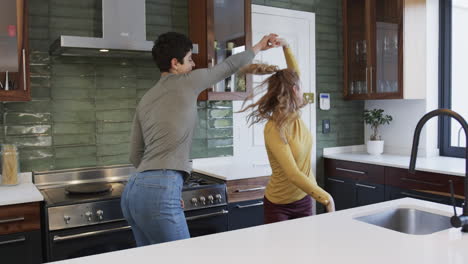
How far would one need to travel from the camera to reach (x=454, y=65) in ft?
13.3

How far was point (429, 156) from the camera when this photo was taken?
4078mm

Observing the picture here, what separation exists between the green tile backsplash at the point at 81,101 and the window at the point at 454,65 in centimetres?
197

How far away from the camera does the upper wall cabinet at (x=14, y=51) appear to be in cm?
270

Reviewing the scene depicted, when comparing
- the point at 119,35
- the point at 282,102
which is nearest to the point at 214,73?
the point at 282,102

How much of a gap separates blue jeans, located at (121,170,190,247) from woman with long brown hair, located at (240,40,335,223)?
48cm

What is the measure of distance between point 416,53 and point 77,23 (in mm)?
2724

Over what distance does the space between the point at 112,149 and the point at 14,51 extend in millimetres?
940

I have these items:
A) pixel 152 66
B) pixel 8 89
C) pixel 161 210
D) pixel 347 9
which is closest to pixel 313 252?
pixel 161 210

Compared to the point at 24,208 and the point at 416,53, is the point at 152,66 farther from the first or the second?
the point at 416,53

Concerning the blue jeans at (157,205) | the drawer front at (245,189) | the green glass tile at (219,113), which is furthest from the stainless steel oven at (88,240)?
the green glass tile at (219,113)

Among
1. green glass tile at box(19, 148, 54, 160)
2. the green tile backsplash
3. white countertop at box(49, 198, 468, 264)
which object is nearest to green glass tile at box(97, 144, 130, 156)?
the green tile backsplash

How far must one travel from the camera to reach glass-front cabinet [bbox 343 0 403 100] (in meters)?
3.92

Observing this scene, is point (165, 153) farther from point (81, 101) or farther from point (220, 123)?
point (220, 123)

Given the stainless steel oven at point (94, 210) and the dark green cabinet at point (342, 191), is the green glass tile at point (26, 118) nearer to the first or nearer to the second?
the stainless steel oven at point (94, 210)
